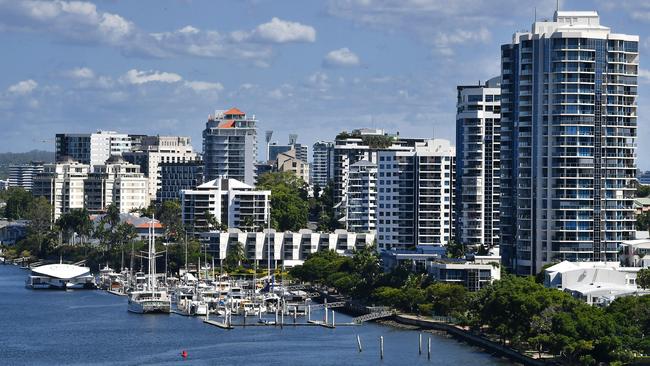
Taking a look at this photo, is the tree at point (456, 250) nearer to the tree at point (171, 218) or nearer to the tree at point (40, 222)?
the tree at point (171, 218)

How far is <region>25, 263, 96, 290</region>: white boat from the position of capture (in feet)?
469

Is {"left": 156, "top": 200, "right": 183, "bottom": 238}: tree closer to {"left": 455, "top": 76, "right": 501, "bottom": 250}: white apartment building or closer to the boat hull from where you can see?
{"left": 455, "top": 76, "right": 501, "bottom": 250}: white apartment building

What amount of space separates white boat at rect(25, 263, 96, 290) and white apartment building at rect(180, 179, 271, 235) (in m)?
20.2

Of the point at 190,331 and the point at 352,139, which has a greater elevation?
the point at 352,139

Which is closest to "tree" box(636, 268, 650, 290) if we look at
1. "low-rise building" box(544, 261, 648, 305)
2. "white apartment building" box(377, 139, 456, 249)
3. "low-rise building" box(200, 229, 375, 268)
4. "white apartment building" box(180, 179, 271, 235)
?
"low-rise building" box(544, 261, 648, 305)

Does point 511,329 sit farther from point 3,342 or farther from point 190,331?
point 3,342

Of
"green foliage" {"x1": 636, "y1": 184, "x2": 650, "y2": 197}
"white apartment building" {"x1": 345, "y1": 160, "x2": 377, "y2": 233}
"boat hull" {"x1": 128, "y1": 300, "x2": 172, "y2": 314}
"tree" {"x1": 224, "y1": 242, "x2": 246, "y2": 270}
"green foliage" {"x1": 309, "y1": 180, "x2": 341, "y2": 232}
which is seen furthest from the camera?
"green foliage" {"x1": 636, "y1": 184, "x2": 650, "y2": 197}

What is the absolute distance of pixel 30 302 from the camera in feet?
412

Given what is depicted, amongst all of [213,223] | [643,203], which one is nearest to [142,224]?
[213,223]

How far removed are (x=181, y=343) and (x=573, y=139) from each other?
3192 centimetres

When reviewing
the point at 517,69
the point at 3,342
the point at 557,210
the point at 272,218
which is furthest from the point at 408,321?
the point at 272,218

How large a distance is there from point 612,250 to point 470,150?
25.3m

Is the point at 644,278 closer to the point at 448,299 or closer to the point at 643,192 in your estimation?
the point at 448,299

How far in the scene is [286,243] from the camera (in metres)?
151
